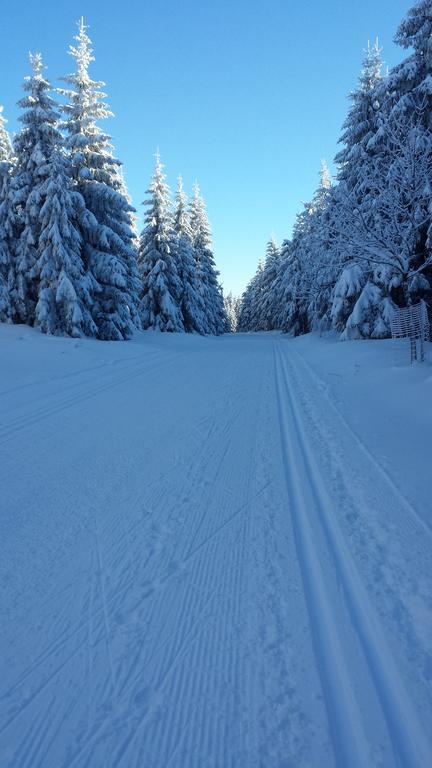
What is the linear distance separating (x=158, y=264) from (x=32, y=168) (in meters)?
11.3

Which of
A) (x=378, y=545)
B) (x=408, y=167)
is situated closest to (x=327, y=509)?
(x=378, y=545)

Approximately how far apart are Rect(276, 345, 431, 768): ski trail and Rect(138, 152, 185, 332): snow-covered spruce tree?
27.5 metres

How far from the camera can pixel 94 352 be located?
15.4 meters

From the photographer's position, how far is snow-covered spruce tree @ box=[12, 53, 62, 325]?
19172mm

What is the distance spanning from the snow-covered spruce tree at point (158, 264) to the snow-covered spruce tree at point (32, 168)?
11.0 meters

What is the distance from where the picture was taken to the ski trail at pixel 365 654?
173 cm

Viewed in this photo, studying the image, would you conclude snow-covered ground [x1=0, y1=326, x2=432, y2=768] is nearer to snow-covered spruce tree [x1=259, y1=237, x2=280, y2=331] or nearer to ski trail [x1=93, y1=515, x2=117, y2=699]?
ski trail [x1=93, y1=515, x2=117, y2=699]

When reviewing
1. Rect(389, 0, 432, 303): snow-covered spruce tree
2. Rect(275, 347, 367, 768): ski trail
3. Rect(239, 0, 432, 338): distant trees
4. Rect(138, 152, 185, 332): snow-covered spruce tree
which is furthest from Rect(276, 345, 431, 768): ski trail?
Rect(138, 152, 185, 332): snow-covered spruce tree

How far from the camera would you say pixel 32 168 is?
782 inches

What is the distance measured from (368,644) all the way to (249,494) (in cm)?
193

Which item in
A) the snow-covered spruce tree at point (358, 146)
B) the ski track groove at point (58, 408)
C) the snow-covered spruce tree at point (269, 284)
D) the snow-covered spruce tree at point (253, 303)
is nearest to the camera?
the ski track groove at point (58, 408)

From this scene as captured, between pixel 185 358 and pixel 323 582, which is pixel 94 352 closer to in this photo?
pixel 185 358

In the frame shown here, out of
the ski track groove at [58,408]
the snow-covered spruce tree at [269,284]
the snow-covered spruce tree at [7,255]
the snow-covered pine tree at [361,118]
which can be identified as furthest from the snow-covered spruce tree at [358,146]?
the snow-covered spruce tree at [269,284]

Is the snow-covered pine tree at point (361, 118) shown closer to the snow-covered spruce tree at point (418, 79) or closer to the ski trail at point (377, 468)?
the snow-covered spruce tree at point (418, 79)
